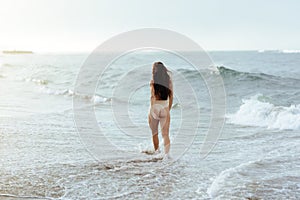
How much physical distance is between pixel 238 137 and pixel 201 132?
0.98 m

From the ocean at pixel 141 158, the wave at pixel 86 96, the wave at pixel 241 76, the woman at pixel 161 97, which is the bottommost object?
the ocean at pixel 141 158

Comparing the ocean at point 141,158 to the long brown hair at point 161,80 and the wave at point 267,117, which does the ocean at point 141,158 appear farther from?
the long brown hair at point 161,80

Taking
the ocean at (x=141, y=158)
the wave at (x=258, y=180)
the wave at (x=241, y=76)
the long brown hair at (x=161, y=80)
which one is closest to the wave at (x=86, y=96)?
the ocean at (x=141, y=158)

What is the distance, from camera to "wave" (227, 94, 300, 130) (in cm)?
1025

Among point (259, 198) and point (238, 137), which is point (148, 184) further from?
point (238, 137)

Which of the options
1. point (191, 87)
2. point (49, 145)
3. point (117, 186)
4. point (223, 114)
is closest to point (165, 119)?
point (117, 186)

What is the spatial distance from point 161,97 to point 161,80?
1.14 feet

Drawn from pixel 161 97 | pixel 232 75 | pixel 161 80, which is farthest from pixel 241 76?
pixel 161 80

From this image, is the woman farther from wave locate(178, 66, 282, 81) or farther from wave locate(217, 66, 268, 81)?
wave locate(217, 66, 268, 81)

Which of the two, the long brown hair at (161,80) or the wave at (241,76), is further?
the wave at (241,76)

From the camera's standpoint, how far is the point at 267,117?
37.0 ft

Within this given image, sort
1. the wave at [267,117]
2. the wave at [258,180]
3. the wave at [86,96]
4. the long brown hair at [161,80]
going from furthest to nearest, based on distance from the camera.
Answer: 1. the wave at [86,96]
2. the wave at [267,117]
3. the long brown hair at [161,80]
4. the wave at [258,180]

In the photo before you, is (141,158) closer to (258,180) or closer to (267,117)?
(258,180)

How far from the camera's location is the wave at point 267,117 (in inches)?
404
